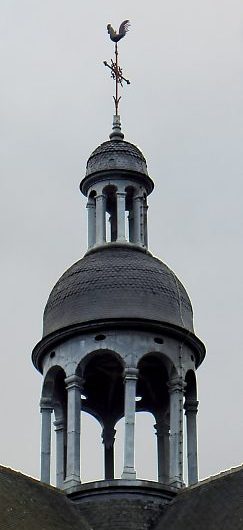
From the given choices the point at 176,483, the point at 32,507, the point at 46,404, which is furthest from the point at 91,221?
the point at 32,507

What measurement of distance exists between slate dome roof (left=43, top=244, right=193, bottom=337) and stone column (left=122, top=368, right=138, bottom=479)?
60.8 inches

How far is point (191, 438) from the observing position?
44.0m

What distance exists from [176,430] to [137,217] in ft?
22.3

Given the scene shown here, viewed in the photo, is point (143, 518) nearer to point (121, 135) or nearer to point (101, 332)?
point (101, 332)

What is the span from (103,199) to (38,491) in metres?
9.51

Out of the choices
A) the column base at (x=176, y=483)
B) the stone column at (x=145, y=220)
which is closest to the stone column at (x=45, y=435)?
the column base at (x=176, y=483)

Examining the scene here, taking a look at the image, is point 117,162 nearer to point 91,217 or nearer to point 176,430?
point 91,217

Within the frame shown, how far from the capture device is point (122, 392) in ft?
154

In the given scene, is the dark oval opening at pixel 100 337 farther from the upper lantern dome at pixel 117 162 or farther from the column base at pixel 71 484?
the upper lantern dome at pixel 117 162

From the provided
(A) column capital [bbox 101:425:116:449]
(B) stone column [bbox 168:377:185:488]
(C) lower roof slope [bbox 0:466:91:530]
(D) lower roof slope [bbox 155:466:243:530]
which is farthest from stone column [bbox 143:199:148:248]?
(C) lower roof slope [bbox 0:466:91:530]

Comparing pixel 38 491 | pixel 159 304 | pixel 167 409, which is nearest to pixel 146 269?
pixel 159 304

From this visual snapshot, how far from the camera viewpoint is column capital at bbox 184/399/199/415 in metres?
44.3

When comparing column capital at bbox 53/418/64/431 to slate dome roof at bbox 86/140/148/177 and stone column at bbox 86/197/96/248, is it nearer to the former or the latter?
stone column at bbox 86/197/96/248

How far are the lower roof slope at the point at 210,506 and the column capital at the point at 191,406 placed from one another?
11.7ft
